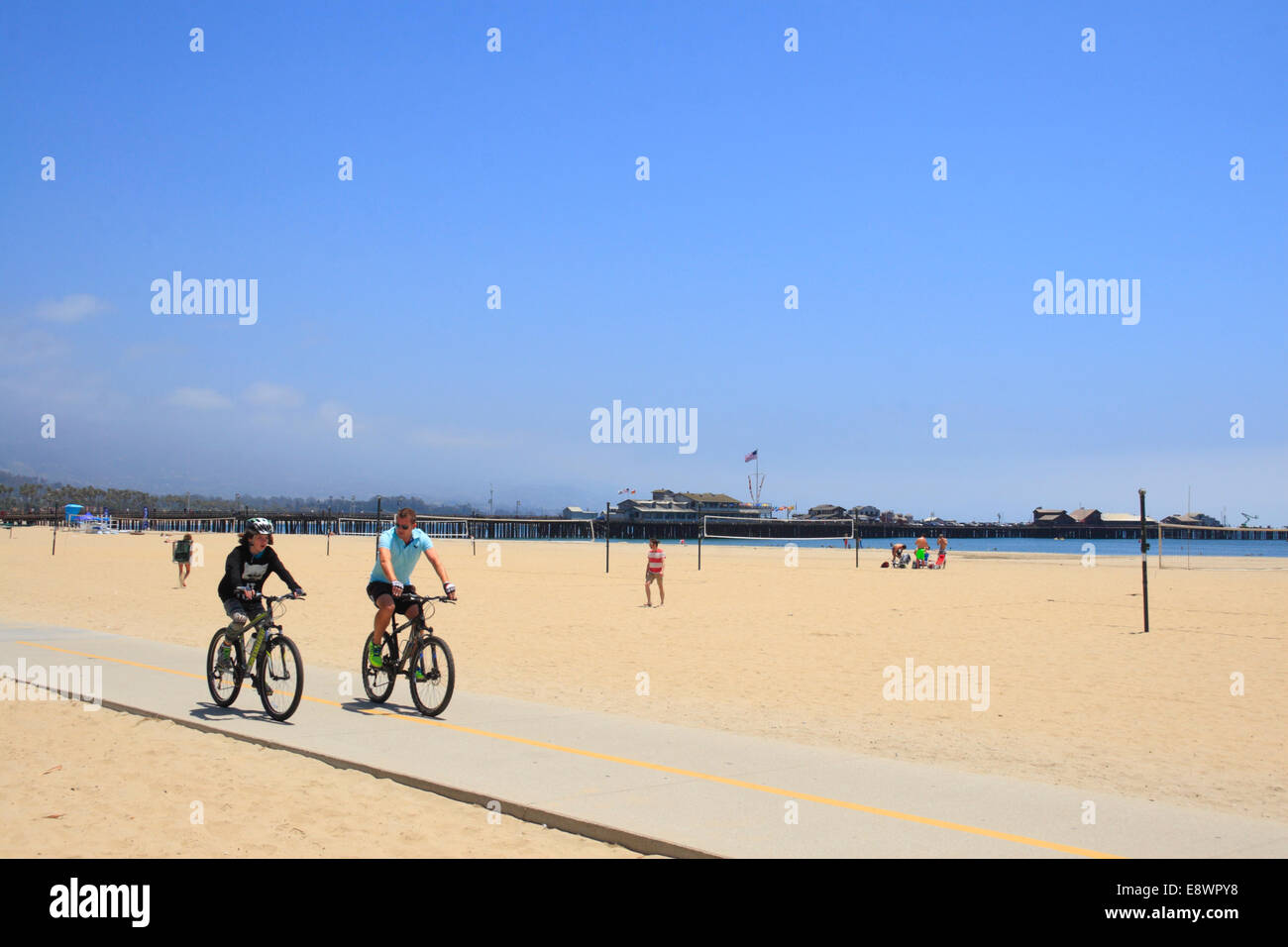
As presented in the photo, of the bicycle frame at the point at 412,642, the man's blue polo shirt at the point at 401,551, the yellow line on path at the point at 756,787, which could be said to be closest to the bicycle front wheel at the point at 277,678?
the yellow line on path at the point at 756,787

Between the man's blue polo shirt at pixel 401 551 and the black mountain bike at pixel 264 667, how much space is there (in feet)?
3.04

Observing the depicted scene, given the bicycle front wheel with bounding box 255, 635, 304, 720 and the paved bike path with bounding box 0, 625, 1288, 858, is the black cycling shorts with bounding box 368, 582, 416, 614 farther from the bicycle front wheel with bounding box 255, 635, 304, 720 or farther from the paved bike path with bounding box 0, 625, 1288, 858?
the paved bike path with bounding box 0, 625, 1288, 858

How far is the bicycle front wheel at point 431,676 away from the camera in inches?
349

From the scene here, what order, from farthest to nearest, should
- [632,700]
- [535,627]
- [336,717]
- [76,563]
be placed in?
[76,563]
[535,627]
[632,700]
[336,717]

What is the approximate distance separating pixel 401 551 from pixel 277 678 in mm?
1590

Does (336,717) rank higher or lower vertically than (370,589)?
lower

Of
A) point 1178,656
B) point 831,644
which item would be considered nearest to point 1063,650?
point 1178,656

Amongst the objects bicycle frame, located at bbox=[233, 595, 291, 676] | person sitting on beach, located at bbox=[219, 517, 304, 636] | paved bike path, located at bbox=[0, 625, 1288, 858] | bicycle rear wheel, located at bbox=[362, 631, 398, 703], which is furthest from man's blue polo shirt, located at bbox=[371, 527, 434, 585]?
paved bike path, located at bbox=[0, 625, 1288, 858]

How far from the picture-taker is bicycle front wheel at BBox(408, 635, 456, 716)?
888cm

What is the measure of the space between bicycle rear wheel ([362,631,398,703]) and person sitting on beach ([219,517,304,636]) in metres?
0.93
